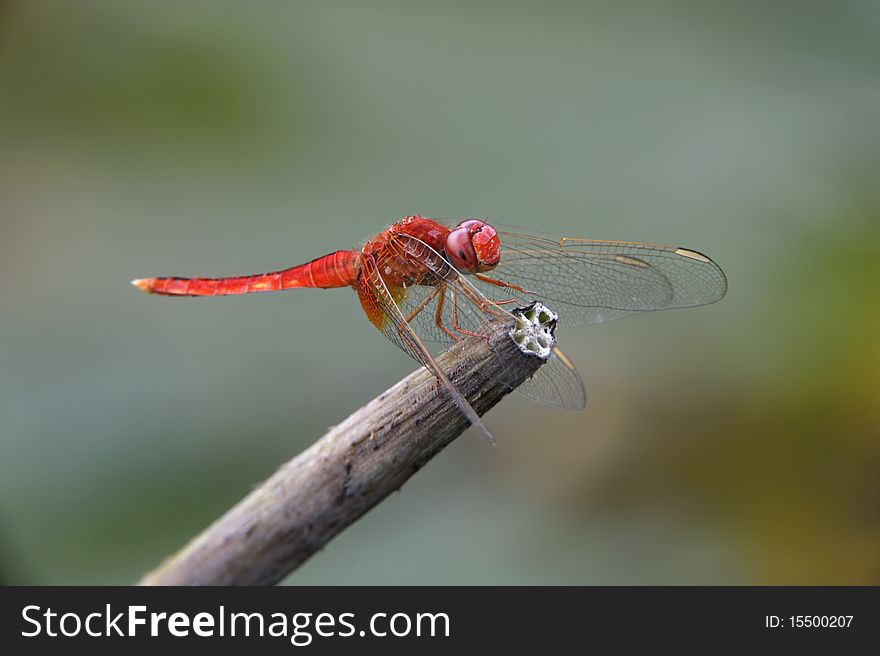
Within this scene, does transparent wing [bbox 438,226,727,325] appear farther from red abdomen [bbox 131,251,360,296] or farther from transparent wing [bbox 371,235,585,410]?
red abdomen [bbox 131,251,360,296]

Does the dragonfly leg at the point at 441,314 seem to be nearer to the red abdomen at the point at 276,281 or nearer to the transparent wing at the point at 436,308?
the transparent wing at the point at 436,308

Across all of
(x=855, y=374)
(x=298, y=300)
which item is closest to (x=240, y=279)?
(x=298, y=300)

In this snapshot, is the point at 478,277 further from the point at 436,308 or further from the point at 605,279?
the point at 605,279

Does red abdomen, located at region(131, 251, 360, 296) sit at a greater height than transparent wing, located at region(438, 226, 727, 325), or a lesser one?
greater

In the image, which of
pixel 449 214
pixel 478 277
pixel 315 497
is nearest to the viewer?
pixel 315 497

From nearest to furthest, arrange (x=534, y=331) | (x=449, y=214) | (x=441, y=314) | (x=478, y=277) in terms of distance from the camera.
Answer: (x=534, y=331), (x=441, y=314), (x=478, y=277), (x=449, y=214)

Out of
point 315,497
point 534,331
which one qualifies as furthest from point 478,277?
point 315,497

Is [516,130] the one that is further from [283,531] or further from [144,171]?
[283,531]

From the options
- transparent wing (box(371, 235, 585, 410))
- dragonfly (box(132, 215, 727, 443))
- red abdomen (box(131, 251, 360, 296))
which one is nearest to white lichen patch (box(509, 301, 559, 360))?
transparent wing (box(371, 235, 585, 410))
